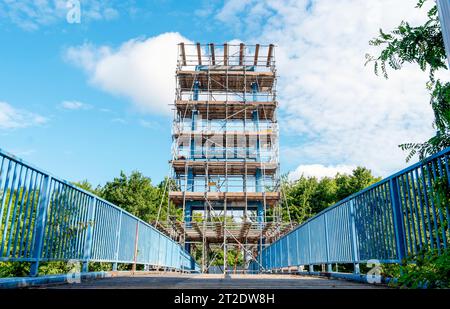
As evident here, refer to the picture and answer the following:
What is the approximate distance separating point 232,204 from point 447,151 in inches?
937

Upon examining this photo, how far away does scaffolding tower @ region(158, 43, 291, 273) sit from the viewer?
2480 cm

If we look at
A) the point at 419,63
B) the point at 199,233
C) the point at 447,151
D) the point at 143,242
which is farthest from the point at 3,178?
the point at 199,233

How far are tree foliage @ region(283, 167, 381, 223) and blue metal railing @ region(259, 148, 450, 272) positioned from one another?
28233 millimetres

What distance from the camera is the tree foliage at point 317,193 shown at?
109 ft

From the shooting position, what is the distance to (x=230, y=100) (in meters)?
27.9

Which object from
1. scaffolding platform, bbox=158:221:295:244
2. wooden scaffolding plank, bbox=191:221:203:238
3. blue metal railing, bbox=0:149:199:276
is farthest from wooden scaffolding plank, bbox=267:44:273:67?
blue metal railing, bbox=0:149:199:276

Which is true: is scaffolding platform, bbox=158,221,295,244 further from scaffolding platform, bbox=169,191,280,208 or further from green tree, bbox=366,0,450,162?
green tree, bbox=366,0,450,162

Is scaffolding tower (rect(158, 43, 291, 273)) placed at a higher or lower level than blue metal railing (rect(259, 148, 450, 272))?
higher

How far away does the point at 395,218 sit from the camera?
391 cm

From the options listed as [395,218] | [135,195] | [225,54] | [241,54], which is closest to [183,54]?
[225,54]

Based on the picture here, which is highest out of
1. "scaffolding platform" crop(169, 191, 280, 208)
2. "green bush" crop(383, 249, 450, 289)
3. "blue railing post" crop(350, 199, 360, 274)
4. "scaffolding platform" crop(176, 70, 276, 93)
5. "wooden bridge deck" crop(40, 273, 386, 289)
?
"scaffolding platform" crop(176, 70, 276, 93)

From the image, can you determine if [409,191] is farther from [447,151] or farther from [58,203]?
[58,203]

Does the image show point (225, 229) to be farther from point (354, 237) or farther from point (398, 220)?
point (398, 220)

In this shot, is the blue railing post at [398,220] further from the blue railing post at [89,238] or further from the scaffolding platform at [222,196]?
the scaffolding platform at [222,196]
